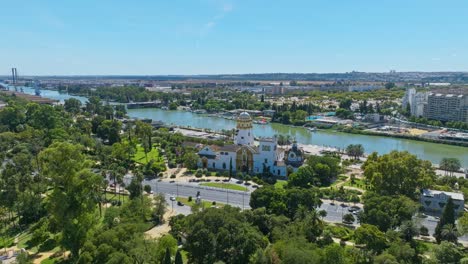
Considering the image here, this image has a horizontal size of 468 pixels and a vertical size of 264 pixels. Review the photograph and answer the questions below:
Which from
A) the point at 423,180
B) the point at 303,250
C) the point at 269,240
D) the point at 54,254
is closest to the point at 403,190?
the point at 423,180

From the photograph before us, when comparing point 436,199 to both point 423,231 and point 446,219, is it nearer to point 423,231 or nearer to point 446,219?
point 423,231

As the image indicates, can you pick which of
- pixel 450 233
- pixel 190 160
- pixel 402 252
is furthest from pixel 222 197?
pixel 450 233

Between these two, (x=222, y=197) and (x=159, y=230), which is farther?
(x=222, y=197)

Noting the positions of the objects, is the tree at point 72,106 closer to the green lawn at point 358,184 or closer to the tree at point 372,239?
the green lawn at point 358,184

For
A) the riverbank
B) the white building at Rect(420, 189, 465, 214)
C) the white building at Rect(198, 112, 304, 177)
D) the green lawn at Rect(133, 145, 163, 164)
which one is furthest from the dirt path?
the riverbank

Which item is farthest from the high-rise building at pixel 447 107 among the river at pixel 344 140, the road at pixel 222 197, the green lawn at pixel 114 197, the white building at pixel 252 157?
the green lawn at pixel 114 197

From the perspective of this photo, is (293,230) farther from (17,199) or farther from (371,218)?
(17,199)
